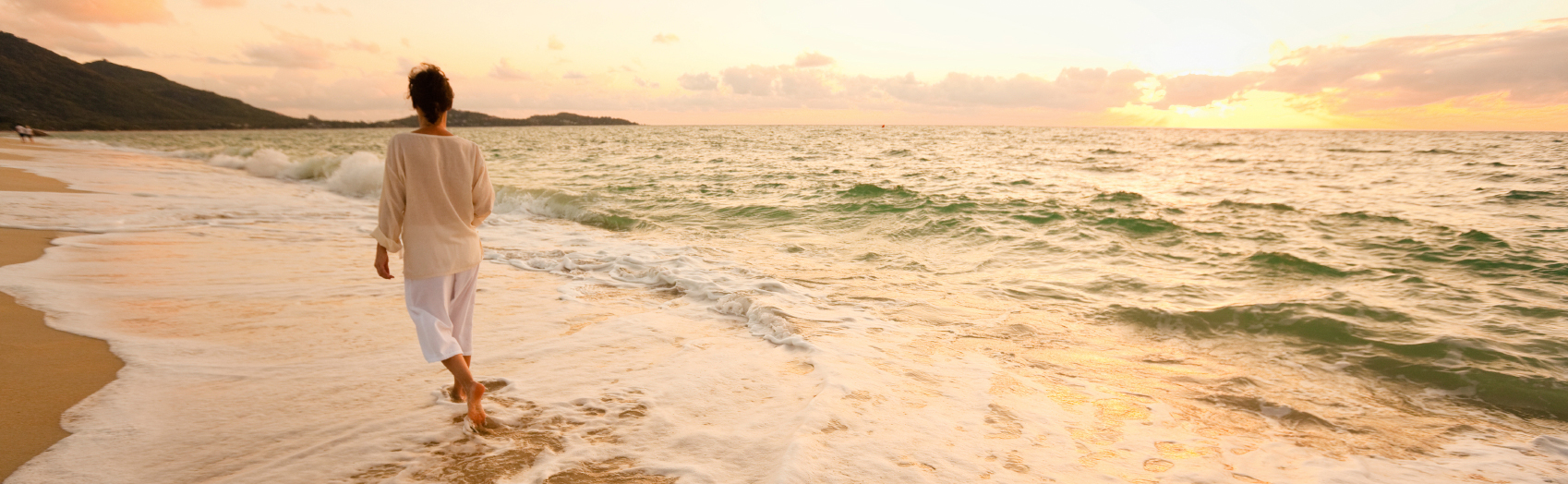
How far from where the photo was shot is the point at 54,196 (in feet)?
37.4

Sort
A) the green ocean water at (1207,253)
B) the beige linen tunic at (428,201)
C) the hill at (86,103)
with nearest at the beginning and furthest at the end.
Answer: the beige linen tunic at (428,201), the green ocean water at (1207,253), the hill at (86,103)

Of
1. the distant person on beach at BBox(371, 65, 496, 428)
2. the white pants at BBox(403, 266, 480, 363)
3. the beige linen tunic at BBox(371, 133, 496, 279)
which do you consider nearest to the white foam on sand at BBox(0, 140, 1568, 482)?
the white pants at BBox(403, 266, 480, 363)

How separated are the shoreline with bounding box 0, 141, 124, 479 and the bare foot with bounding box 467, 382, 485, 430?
5.20ft

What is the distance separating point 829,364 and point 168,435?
11.1 ft

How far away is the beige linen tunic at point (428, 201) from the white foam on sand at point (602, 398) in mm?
835

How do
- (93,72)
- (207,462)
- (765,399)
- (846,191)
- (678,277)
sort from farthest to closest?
(93,72), (846,191), (678,277), (765,399), (207,462)

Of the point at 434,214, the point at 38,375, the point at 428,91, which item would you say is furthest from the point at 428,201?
the point at 38,375

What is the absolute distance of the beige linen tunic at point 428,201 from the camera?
2.95m

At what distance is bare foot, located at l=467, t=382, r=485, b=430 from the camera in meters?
3.12

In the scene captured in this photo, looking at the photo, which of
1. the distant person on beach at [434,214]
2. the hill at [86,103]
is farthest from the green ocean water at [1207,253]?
the hill at [86,103]

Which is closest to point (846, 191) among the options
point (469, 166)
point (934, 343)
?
point (934, 343)

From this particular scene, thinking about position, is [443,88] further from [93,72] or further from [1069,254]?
[93,72]

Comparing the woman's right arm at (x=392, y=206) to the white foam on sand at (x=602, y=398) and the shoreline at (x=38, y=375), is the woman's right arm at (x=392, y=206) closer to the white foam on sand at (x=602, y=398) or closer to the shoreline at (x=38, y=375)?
the white foam on sand at (x=602, y=398)

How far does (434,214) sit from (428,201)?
0.06 m
